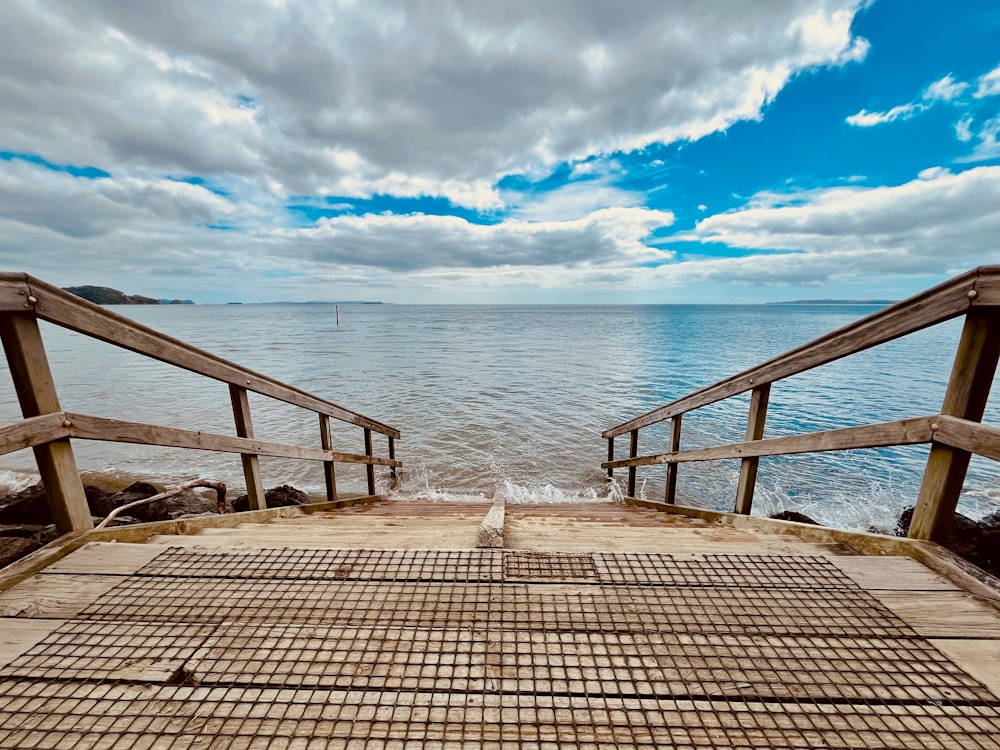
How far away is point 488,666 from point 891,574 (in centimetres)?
186

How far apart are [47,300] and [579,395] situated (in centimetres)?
1526

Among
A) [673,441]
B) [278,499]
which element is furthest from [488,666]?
[278,499]

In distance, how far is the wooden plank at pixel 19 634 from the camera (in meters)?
1.46

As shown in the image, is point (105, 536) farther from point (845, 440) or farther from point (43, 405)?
point (845, 440)

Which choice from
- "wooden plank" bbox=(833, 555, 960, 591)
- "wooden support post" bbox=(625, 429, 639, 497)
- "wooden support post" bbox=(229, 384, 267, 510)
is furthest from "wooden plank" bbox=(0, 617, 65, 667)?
"wooden support post" bbox=(625, 429, 639, 497)

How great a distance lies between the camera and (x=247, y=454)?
11.2 ft

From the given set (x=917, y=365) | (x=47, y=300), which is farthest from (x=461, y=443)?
(x=917, y=365)

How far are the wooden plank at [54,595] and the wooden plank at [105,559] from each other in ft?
0.14

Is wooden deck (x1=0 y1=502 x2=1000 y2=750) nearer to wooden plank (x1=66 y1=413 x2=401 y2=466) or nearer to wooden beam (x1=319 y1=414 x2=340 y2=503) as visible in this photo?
wooden plank (x1=66 y1=413 x2=401 y2=466)

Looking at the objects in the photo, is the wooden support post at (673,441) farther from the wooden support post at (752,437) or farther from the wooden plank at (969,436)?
the wooden plank at (969,436)

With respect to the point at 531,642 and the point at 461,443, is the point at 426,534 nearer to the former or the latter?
the point at 531,642

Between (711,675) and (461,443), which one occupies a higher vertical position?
→ (711,675)

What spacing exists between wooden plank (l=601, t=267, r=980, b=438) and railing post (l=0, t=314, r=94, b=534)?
398 cm

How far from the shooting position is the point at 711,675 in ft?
4.53
